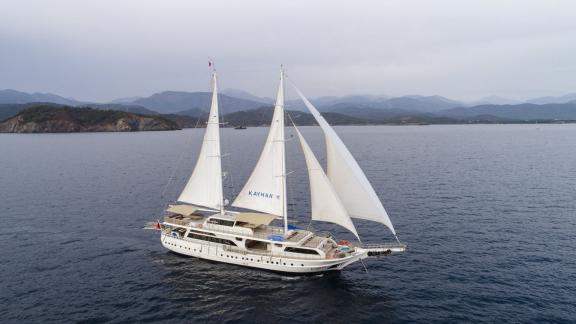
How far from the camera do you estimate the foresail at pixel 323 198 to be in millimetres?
33669

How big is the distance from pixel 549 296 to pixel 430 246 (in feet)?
39.9

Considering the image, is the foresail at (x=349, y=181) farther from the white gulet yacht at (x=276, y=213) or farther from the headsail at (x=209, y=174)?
the headsail at (x=209, y=174)

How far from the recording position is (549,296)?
30.7 meters

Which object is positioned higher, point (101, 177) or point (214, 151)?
point (214, 151)

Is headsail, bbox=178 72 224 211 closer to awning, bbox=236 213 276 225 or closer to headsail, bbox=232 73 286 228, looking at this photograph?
awning, bbox=236 213 276 225

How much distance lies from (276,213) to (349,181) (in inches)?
335

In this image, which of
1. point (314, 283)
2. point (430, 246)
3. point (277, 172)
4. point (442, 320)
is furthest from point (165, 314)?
point (430, 246)

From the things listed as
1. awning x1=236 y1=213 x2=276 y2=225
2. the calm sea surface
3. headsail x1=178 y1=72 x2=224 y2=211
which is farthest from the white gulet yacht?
the calm sea surface

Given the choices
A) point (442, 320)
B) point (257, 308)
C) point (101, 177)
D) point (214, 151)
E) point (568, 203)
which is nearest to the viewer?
point (442, 320)

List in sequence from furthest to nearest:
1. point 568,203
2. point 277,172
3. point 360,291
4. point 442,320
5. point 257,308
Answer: point 568,203, point 277,172, point 360,291, point 257,308, point 442,320

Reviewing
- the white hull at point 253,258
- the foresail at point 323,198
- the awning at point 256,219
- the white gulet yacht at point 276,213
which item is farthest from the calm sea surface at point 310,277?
the foresail at point 323,198

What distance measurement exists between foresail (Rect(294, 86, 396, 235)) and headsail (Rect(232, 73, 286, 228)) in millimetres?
4072

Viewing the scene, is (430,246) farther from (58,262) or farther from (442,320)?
(58,262)

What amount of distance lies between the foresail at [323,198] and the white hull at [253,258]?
11.8 feet
